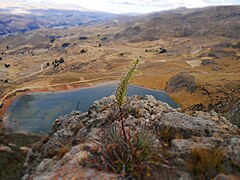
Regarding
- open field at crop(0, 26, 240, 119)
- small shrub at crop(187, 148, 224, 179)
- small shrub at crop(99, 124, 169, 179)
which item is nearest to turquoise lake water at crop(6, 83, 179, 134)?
open field at crop(0, 26, 240, 119)

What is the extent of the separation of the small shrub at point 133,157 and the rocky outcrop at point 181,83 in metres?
41.2

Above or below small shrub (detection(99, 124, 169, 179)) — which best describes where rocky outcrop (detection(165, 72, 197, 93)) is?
below

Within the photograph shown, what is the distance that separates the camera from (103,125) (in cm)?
1277

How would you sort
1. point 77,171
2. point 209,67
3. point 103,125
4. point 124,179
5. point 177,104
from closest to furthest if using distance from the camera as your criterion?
point 124,179, point 77,171, point 103,125, point 177,104, point 209,67

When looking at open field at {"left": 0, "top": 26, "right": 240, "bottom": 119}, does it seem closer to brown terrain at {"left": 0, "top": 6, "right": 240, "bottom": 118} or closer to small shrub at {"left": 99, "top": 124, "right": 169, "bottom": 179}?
brown terrain at {"left": 0, "top": 6, "right": 240, "bottom": 118}

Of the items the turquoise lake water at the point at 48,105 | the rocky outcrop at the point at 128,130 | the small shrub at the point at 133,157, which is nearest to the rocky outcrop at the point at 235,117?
the rocky outcrop at the point at 128,130

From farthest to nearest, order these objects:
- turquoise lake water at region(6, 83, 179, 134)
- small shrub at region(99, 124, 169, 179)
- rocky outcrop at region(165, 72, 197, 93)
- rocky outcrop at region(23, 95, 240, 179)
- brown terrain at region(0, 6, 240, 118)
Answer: rocky outcrop at region(165, 72, 197, 93) → brown terrain at region(0, 6, 240, 118) → turquoise lake water at region(6, 83, 179, 134) → rocky outcrop at region(23, 95, 240, 179) → small shrub at region(99, 124, 169, 179)

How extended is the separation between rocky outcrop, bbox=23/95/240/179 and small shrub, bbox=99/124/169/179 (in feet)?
1.01

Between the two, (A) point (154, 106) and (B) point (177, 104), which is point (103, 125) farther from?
(B) point (177, 104)

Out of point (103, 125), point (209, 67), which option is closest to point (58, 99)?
point (209, 67)

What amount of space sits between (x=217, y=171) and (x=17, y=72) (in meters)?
88.5

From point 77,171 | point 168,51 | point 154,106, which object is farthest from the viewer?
point 168,51

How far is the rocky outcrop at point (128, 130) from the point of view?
820 cm

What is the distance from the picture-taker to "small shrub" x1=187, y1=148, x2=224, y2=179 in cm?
770
